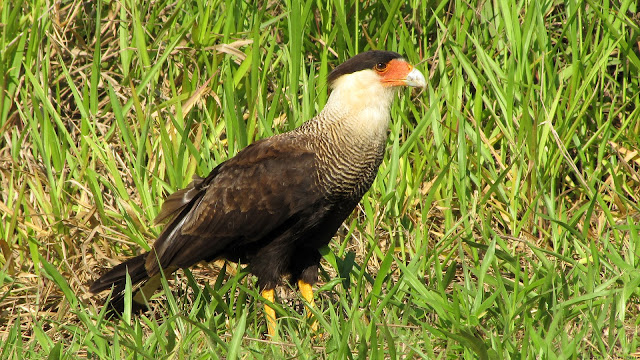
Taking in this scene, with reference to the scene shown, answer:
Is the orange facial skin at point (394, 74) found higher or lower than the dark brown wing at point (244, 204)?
higher

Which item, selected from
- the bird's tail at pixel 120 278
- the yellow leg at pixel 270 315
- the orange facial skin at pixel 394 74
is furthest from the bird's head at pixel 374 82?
the bird's tail at pixel 120 278

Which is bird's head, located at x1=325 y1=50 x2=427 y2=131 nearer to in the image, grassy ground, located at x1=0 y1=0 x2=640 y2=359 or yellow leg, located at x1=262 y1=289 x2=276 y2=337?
grassy ground, located at x1=0 y1=0 x2=640 y2=359

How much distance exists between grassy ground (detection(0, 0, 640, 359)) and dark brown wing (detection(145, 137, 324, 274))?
0.57 ft

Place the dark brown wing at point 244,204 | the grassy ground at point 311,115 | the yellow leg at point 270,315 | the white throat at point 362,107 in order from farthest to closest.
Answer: the grassy ground at point 311,115 → the white throat at point 362,107 → the dark brown wing at point 244,204 → the yellow leg at point 270,315

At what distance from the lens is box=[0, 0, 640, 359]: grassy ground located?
11.9 ft

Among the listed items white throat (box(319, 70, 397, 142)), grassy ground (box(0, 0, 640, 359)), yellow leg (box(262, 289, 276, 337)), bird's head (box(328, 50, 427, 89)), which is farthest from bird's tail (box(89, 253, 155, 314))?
bird's head (box(328, 50, 427, 89))

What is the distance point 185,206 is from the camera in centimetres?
354

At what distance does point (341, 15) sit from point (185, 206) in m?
1.29

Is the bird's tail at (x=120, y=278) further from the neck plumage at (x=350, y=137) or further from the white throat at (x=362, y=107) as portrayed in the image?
the white throat at (x=362, y=107)

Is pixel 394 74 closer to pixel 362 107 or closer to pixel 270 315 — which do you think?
pixel 362 107

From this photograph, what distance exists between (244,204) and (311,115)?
87 cm

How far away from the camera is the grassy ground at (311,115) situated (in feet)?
11.9

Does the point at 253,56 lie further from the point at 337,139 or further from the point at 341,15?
the point at 337,139

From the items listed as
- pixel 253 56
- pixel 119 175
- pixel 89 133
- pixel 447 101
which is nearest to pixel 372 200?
pixel 447 101
